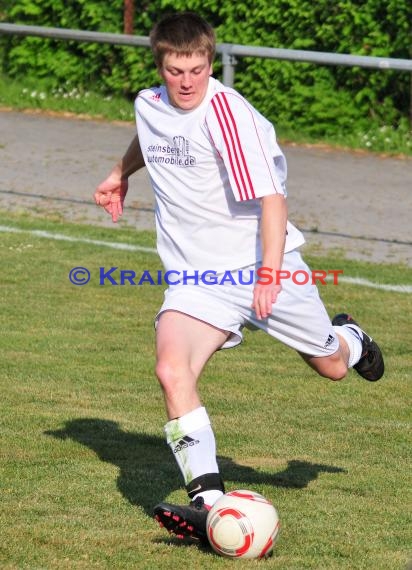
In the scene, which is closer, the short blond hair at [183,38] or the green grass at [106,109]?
the short blond hair at [183,38]

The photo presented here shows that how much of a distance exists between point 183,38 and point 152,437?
2.30 metres

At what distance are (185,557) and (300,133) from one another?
39.6 ft

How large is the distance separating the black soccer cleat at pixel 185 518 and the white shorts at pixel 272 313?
2.53ft

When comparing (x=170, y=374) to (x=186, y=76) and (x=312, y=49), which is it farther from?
(x=312, y=49)

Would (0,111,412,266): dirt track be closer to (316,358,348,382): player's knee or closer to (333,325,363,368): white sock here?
(333,325,363,368): white sock

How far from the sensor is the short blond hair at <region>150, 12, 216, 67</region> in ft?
19.2

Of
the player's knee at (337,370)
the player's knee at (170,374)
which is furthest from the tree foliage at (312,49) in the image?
the player's knee at (170,374)

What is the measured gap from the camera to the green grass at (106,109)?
16.6 m

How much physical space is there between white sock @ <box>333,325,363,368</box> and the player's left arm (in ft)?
3.60

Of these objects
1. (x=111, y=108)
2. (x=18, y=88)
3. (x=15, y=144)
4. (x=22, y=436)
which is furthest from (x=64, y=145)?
(x=22, y=436)

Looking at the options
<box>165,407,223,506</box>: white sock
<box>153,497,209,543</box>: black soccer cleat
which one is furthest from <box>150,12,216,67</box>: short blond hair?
<box>153,497,209,543</box>: black soccer cleat

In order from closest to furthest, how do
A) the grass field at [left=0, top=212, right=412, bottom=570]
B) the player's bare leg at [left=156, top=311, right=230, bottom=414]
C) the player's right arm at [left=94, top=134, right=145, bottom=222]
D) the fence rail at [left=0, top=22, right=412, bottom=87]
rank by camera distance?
the grass field at [left=0, top=212, right=412, bottom=570]
the player's bare leg at [left=156, top=311, right=230, bottom=414]
the player's right arm at [left=94, top=134, right=145, bottom=222]
the fence rail at [left=0, top=22, right=412, bottom=87]

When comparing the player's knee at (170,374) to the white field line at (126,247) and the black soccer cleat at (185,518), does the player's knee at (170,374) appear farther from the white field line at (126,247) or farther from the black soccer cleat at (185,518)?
the white field line at (126,247)

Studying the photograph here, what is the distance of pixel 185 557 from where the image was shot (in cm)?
550
